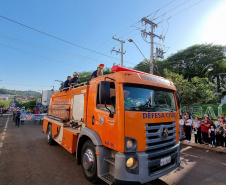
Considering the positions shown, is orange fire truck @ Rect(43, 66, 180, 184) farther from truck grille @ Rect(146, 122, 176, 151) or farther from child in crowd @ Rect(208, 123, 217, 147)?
A: child in crowd @ Rect(208, 123, 217, 147)

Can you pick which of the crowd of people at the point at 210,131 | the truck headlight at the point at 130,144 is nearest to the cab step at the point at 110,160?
the truck headlight at the point at 130,144

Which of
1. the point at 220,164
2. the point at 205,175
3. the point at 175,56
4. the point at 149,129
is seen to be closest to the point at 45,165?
the point at 149,129

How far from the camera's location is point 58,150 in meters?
5.98

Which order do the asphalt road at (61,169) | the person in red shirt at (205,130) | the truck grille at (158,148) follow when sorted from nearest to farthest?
the truck grille at (158,148) < the asphalt road at (61,169) < the person in red shirt at (205,130)

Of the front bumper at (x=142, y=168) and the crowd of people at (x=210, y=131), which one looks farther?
the crowd of people at (x=210, y=131)

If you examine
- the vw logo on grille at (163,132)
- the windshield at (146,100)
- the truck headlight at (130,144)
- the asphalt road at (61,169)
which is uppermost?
the windshield at (146,100)

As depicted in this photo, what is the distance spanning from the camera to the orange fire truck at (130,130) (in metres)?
2.62

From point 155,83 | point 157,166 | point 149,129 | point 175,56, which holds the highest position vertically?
point 175,56

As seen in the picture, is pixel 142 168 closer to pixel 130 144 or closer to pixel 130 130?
pixel 130 144

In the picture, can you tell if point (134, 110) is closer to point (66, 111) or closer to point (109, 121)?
point (109, 121)

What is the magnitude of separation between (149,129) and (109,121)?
2.74ft

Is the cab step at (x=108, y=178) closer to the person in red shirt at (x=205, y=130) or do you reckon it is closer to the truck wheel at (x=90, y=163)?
the truck wheel at (x=90, y=163)

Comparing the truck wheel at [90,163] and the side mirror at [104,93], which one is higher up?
the side mirror at [104,93]

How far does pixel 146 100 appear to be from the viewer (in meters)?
3.15
